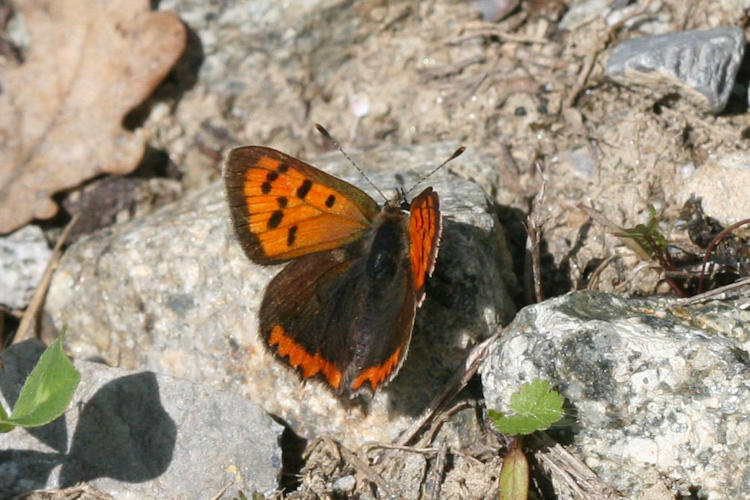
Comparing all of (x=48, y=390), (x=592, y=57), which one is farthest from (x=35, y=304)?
(x=592, y=57)

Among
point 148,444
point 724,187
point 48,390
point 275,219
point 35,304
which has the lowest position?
point 148,444

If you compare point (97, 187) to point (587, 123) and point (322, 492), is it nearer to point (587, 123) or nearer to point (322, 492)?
point (322, 492)

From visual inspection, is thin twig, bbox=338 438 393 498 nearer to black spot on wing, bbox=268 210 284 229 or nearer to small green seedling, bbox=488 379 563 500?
small green seedling, bbox=488 379 563 500

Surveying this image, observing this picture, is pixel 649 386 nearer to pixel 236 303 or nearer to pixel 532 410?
pixel 532 410

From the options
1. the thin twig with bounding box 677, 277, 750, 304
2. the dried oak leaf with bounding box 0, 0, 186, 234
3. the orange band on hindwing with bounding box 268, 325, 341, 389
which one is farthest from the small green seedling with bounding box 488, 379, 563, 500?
the dried oak leaf with bounding box 0, 0, 186, 234

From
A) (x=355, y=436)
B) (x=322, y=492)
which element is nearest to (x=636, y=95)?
(x=355, y=436)

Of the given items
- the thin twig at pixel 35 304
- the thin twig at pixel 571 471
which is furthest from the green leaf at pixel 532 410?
the thin twig at pixel 35 304
